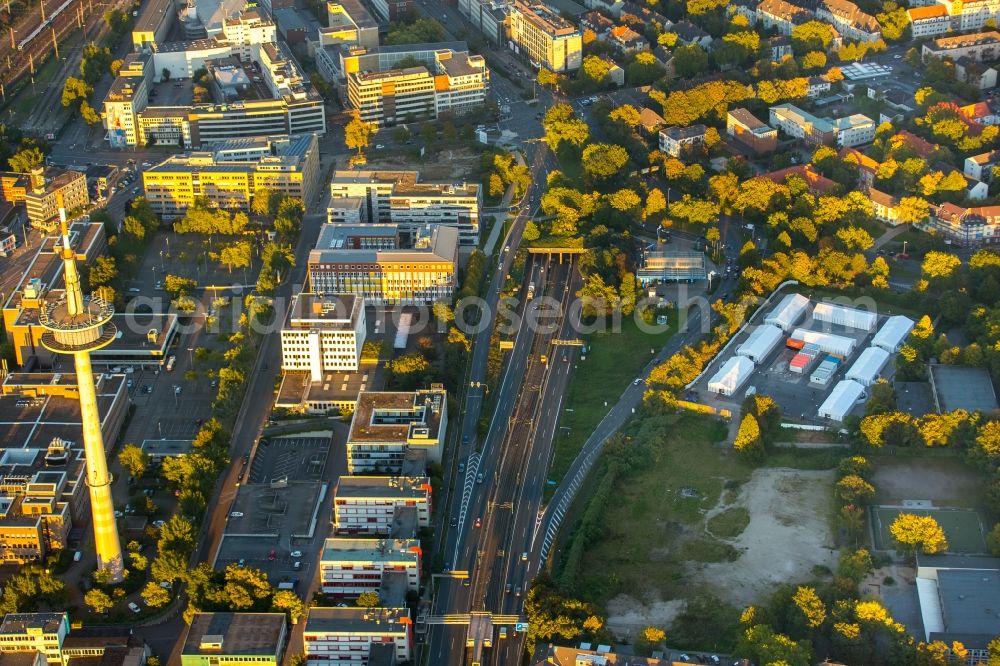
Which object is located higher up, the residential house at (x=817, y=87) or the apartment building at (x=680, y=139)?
the apartment building at (x=680, y=139)

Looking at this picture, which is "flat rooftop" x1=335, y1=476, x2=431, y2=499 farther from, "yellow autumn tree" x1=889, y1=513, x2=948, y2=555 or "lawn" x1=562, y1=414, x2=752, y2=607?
"yellow autumn tree" x1=889, y1=513, x2=948, y2=555

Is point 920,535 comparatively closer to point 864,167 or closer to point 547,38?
point 864,167

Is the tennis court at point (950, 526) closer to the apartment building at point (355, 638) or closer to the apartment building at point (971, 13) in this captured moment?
the apartment building at point (355, 638)

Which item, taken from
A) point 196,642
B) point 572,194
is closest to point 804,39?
point 572,194

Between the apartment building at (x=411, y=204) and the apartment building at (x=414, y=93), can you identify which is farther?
the apartment building at (x=414, y=93)

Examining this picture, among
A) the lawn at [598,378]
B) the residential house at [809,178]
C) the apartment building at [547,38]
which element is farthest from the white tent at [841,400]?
the apartment building at [547,38]

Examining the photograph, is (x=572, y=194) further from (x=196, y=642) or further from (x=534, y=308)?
(x=196, y=642)

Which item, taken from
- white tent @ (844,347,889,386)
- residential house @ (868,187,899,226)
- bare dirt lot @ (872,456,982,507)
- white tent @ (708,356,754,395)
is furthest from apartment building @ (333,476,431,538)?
residential house @ (868,187,899,226)
